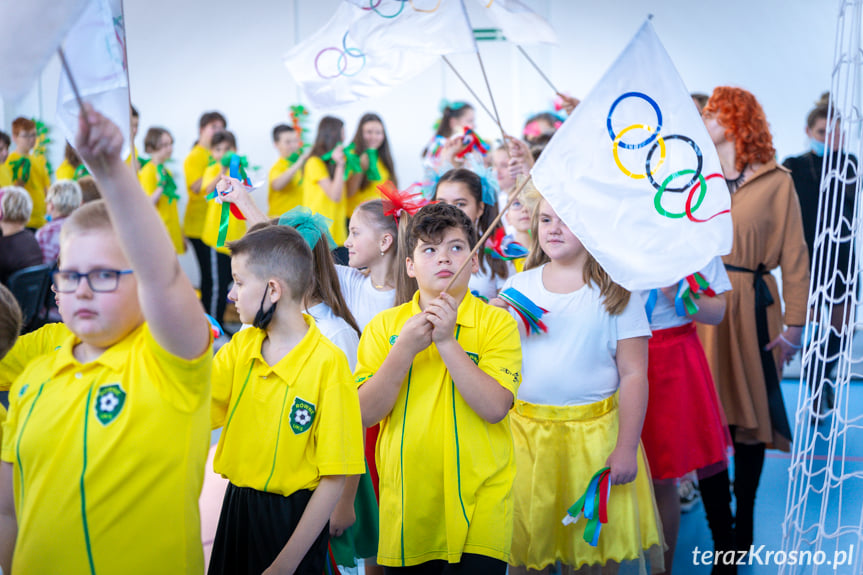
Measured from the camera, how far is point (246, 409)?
5.26 feet

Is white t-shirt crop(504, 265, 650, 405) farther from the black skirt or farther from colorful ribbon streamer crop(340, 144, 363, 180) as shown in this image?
colorful ribbon streamer crop(340, 144, 363, 180)

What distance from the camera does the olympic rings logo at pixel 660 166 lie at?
1866 millimetres

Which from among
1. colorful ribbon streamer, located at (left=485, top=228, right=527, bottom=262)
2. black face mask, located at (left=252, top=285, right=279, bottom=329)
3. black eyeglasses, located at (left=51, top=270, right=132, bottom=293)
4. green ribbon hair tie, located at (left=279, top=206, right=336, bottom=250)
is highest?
green ribbon hair tie, located at (left=279, top=206, right=336, bottom=250)

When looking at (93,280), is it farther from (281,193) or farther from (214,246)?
(281,193)

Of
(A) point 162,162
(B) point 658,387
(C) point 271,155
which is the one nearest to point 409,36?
(B) point 658,387

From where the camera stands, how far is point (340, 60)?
320 centimetres

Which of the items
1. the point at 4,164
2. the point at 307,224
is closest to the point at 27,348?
the point at 307,224

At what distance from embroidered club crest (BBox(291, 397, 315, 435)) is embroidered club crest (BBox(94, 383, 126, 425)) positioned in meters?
0.41

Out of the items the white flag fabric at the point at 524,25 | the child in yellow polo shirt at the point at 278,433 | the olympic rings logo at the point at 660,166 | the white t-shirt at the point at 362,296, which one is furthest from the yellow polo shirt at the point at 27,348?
the white flag fabric at the point at 524,25

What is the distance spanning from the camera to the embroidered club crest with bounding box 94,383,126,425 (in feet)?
4.02

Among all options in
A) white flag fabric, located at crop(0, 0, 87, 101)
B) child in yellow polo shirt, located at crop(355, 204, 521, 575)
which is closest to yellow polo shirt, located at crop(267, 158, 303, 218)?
child in yellow polo shirt, located at crop(355, 204, 521, 575)

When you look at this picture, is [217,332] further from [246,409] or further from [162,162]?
[162,162]

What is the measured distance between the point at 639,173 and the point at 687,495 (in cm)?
213

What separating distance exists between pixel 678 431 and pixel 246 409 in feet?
5.04
